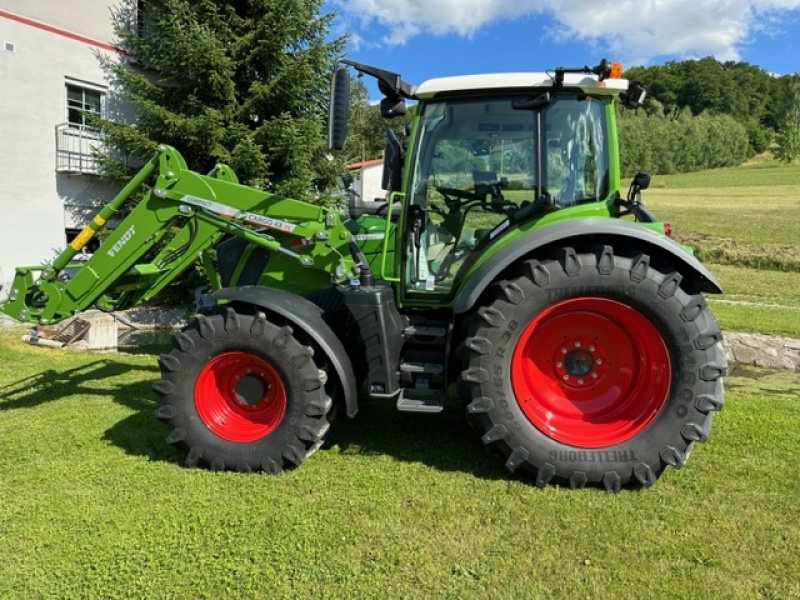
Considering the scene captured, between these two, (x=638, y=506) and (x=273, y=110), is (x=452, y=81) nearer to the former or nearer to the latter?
(x=638, y=506)

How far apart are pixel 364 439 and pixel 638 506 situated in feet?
6.26

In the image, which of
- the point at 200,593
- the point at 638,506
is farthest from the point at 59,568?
the point at 638,506

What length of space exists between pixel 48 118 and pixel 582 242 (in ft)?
37.6

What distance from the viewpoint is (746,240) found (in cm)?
1867

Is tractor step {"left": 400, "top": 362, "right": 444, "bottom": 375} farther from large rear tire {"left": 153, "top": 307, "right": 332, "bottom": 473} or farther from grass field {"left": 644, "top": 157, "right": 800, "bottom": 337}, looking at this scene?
grass field {"left": 644, "top": 157, "right": 800, "bottom": 337}

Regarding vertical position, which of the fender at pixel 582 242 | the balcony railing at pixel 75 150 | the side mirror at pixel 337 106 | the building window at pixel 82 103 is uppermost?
the building window at pixel 82 103

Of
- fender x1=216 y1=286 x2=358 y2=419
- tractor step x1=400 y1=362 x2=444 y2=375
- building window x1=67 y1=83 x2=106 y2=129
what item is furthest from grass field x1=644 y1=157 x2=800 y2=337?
building window x1=67 y1=83 x2=106 y2=129

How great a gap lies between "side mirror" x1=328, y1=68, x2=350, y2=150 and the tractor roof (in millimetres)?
754

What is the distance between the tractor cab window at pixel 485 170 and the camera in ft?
13.4

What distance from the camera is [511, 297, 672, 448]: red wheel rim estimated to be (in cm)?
380

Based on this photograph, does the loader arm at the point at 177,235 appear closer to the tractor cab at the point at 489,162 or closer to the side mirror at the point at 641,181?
the tractor cab at the point at 489,162

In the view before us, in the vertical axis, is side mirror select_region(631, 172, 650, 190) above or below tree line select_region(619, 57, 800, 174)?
below

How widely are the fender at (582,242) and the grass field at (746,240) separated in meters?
5.84

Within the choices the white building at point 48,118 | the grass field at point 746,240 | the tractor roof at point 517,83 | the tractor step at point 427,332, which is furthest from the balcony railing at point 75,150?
the grass field at point 746,240
